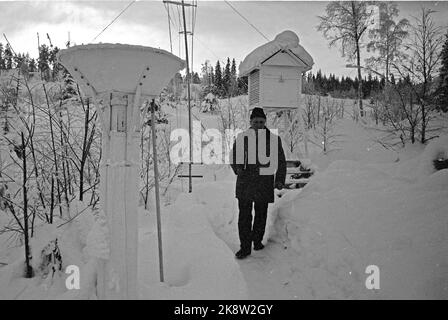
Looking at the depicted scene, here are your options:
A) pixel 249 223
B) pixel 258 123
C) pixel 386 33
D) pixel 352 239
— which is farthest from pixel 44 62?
pixel 386 33

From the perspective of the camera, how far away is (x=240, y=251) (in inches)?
147

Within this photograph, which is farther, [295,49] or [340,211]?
[295,49]

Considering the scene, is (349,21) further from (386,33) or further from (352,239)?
(352,239)

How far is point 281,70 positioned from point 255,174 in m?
4.07

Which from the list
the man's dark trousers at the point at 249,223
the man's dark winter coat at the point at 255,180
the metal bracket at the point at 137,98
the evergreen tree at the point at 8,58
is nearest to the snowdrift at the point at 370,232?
the man's dark trousers at the point at 249,223

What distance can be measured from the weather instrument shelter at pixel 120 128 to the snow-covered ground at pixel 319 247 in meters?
0.23

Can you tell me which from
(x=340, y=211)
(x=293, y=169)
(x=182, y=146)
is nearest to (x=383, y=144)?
(x=293, y=169)

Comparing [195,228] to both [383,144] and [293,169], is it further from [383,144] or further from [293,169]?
[383,144]

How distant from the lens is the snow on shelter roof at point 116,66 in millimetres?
2021

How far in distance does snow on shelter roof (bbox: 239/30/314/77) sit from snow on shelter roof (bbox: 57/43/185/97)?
16.7 ft

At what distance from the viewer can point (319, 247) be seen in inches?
135
